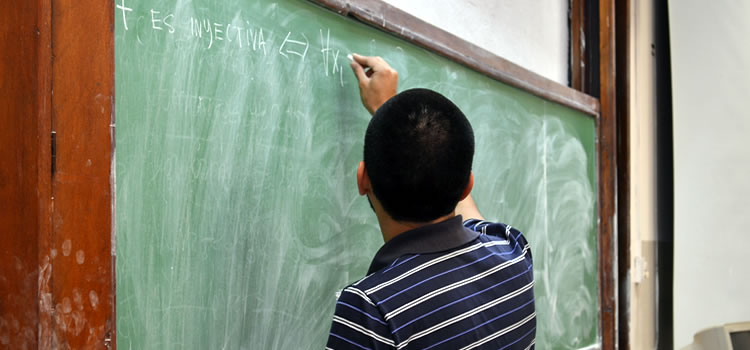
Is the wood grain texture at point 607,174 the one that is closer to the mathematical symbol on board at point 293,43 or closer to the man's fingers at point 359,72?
the man's fingers at point 359,72

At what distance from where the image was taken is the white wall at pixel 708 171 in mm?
3242

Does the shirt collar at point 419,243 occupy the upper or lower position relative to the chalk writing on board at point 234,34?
lower

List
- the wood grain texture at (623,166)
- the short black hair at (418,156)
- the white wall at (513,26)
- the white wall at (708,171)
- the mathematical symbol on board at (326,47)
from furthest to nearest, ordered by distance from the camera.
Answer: the white wall at (708,171), the wood grain texture at (623,166), the white wall at (513,26), the mathematical symbol on board at (326,47), the short black hair at (418,156)

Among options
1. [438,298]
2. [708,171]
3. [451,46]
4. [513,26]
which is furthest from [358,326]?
[708,171]

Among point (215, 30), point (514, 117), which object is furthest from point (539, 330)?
point (215, 30)

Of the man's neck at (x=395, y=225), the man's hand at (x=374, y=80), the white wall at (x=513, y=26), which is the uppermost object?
the white wall at (x=513, y=26)

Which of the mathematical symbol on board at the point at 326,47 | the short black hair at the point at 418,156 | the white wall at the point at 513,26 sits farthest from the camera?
the white wall at the point at 513,26

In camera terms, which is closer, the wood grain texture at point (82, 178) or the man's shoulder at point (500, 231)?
the wood grain texture at point (82, 178)

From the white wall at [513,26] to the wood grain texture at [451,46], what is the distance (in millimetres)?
113

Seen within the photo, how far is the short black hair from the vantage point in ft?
3.54

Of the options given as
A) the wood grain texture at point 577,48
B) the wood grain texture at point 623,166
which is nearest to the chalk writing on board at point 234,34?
the wood grain texture at point 577,48

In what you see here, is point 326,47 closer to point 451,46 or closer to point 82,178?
point 451,46

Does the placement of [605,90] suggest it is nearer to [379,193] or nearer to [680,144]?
[680,144]

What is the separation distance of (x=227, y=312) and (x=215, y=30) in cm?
47
